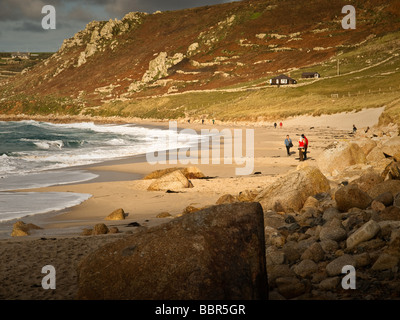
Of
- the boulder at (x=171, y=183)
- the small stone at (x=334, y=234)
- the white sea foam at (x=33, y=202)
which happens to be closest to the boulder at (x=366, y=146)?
the boulder at (x=171, y=183)

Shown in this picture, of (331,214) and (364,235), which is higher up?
(364,235)

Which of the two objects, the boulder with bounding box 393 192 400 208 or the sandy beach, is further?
the boulder with bounding box 393 192 400 208

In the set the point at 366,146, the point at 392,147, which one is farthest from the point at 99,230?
the point at 366,146

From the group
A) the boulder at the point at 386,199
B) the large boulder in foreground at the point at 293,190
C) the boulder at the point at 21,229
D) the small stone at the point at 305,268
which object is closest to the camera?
the small stone at the point at 305,268

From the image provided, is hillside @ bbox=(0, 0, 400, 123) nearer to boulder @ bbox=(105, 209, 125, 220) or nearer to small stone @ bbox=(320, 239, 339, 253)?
boulder @ bbox=(105, 209, 125, 220)

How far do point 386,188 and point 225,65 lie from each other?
123m

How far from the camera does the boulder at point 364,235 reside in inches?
235

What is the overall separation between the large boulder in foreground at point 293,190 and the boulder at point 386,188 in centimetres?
206

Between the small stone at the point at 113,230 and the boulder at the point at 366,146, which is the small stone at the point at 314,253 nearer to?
the small stone at the point at 113,230

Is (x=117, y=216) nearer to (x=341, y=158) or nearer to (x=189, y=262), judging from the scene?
(x=189, y=262)

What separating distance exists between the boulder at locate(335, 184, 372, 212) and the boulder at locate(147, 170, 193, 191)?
816 cm

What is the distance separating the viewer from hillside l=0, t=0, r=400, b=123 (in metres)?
84.1

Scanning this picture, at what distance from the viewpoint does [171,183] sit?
1591cm

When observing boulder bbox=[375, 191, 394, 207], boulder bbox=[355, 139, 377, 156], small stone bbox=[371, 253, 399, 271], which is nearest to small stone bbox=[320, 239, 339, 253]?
small stone bbox=[371, 253, 399, 271]
